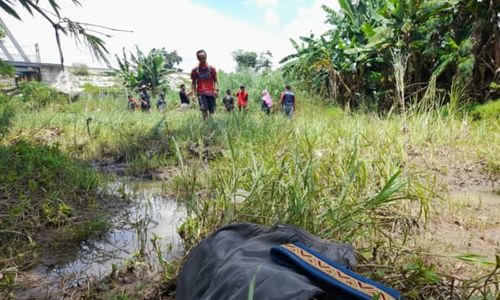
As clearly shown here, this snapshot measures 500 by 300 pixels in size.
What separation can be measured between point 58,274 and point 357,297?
1.75m

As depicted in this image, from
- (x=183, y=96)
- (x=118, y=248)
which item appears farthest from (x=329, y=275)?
(x=183, y=96)

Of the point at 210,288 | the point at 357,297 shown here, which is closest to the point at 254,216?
the point at 210,288

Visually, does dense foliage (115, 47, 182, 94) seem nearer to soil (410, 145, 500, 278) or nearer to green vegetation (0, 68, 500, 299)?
green vegetation (0, 68, 500, 299)

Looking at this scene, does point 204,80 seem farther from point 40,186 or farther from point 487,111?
point 487,111

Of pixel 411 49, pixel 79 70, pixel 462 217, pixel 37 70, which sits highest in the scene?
pixel 79 70

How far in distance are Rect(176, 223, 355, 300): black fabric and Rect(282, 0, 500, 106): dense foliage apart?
14.1ft

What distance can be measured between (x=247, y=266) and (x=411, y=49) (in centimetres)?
777

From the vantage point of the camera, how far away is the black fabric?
1.00 m

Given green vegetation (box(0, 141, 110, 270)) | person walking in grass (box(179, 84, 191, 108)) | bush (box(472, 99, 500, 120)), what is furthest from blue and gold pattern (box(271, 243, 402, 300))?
person walking in grass (box(179, 84, 191, 108))

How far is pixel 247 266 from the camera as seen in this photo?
3.78ft

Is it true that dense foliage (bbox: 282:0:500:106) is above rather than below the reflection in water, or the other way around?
above

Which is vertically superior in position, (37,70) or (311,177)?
(37,70)

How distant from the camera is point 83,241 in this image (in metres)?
2.39

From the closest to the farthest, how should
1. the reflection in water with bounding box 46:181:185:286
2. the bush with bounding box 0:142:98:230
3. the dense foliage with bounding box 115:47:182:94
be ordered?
1. the reflection in water with bounding box 46:181:185:286
2. the bush with bounding box 0:142:98:230
3. the dense foliage with bounding box 115:47:182:94
